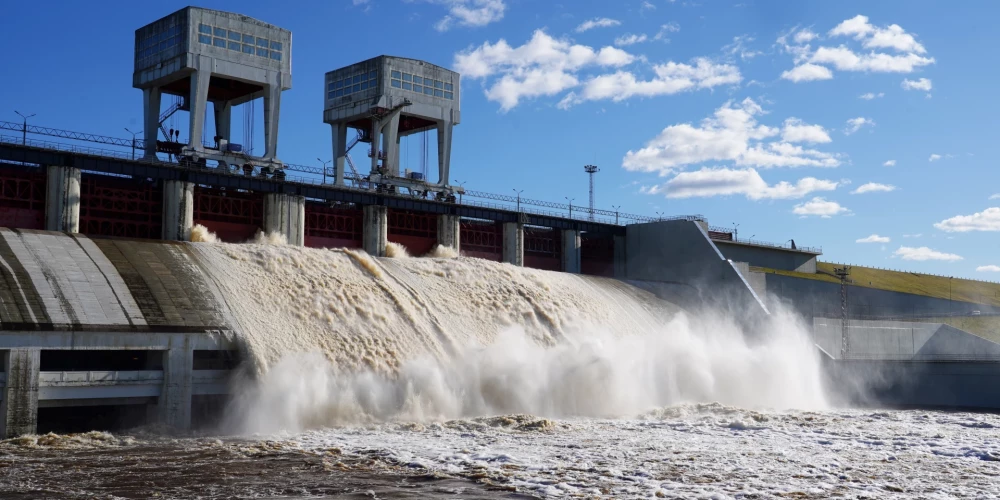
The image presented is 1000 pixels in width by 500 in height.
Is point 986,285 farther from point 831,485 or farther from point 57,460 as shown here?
point 57,460

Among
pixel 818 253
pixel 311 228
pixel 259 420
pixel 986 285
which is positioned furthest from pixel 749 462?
pixel 986 285

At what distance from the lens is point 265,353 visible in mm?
29812

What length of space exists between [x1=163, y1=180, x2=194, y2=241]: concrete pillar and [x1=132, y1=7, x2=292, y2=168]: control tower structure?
3253mm

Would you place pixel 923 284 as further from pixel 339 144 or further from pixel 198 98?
pixel 198 98

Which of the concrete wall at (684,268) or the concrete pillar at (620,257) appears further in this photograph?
the concrete pillar at (620,257)

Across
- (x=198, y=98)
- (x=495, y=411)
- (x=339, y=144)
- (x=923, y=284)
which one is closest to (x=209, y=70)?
(x=198, y=98)

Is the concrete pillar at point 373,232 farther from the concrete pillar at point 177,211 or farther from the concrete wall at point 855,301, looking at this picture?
the concrete wall at point 855,301

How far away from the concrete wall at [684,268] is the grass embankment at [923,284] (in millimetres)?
20317

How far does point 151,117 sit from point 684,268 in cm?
2993

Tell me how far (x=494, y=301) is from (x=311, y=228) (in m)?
11.7

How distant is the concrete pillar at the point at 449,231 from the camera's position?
51.7 m

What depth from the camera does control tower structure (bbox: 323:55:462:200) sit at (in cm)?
5288

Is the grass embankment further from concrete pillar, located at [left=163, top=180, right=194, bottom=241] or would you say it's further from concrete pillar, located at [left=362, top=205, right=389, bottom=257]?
concrete pillar, located at [left=163, top=180, right=194, bottom=241]

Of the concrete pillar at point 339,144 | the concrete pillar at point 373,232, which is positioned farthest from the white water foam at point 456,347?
the concrete pillar at point 339,144
